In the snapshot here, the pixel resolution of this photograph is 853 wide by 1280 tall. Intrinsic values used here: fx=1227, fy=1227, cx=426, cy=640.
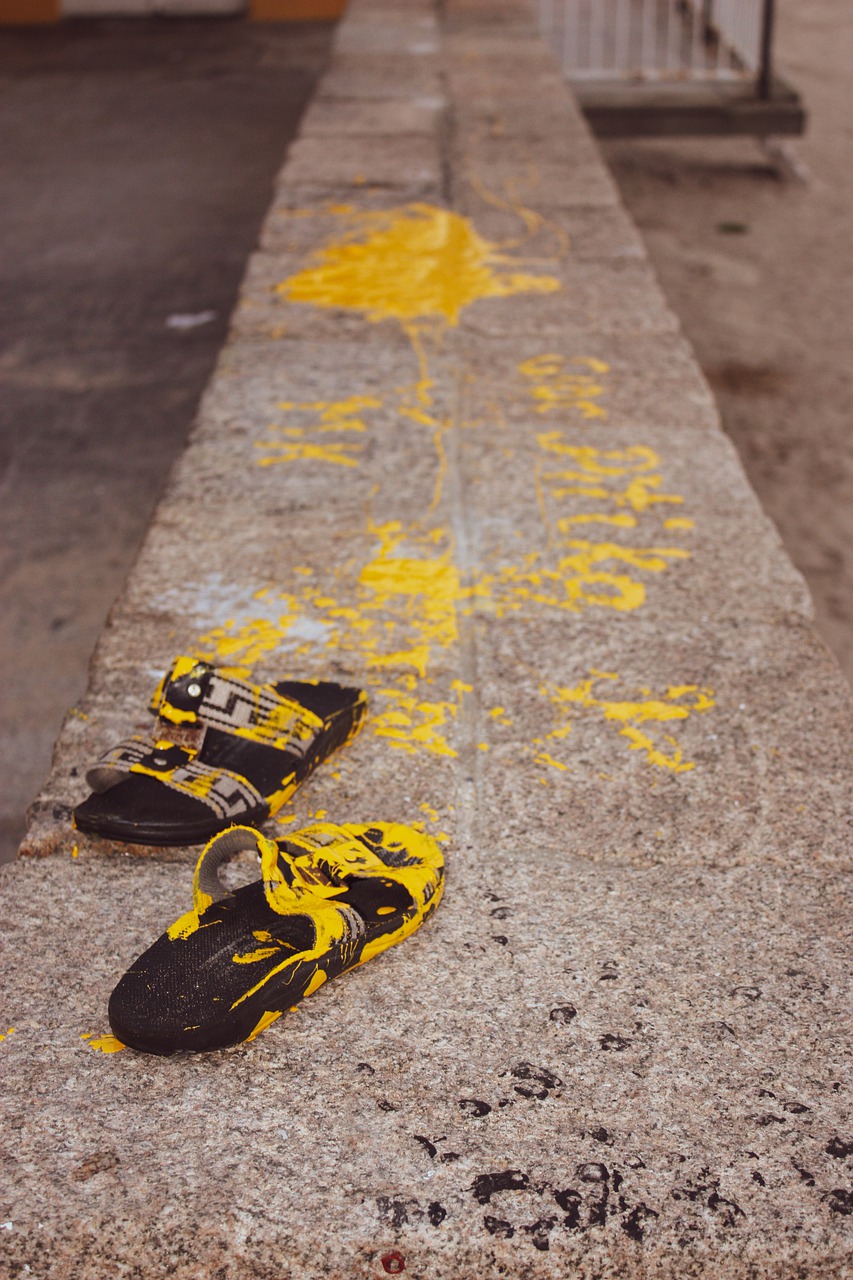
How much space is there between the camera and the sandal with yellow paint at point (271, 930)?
1293 millimetres

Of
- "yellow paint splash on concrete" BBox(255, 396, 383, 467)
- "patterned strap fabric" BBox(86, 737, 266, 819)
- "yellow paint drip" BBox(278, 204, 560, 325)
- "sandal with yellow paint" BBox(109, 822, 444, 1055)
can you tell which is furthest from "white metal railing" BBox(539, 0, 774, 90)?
"sandal with yellow paint" BBox(109, 822, 444, 1055)

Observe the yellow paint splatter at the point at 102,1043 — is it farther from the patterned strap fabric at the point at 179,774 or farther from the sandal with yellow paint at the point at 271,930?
the patterned strap fabric at the point at 179,774

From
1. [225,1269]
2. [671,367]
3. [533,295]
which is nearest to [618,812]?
[225,1269]

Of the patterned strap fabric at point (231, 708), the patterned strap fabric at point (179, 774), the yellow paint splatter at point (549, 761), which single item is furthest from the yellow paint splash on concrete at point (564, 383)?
the patterned strap fabric at point (179, 774)

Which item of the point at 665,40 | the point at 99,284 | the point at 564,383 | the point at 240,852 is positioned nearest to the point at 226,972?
the point at 240,852

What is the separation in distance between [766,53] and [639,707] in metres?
5.36

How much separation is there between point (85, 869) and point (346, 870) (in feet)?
1.18

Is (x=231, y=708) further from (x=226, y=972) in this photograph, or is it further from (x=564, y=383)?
(x=564, y=383)

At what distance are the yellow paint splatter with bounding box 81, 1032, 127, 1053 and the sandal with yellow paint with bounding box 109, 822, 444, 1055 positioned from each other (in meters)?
0.02

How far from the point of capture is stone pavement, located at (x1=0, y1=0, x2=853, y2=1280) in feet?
3.79

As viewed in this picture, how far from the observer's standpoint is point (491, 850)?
1620mm

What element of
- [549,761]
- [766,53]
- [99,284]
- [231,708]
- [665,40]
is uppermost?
[766,53]

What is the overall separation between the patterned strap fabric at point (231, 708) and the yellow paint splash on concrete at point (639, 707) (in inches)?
15.4

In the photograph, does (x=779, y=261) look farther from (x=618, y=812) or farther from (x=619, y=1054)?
(x=619, y=1054)
